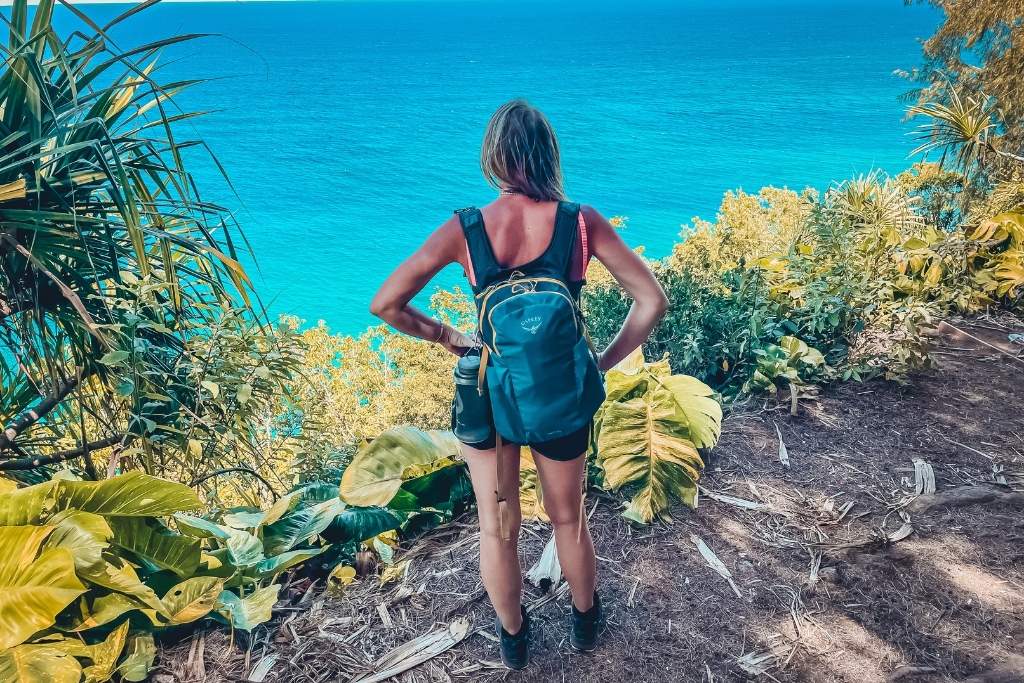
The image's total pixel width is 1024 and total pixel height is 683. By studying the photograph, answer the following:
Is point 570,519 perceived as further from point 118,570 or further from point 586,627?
point 118,570

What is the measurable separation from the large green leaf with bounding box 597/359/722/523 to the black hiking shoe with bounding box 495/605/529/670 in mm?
790

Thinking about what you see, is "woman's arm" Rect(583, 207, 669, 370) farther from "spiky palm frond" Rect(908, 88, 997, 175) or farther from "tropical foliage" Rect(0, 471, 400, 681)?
"spiky palm frond" Rect(908, 88, 997, 175)

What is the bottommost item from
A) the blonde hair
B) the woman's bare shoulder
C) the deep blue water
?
the deep blue water

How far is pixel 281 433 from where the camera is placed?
4.12 meters

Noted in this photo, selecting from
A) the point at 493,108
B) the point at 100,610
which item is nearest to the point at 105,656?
the point at 100,610

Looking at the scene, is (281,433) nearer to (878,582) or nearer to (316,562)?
(316,562)

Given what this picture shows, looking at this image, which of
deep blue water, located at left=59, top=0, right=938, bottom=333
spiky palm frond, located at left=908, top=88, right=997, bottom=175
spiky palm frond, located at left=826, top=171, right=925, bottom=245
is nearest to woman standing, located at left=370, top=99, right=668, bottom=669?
spiky palm frond, located at left=826, top=171, right=925, bottom=245

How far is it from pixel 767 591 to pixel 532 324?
1508 mm

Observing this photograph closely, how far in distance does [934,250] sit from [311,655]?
4.68 m

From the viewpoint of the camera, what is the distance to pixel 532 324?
1.84 meters

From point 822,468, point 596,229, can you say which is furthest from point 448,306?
point 596,229

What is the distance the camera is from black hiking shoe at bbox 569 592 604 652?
91.7 inches

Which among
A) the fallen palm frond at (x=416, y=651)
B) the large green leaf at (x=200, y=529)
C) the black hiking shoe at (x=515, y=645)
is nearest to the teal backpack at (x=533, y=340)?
the black hiking shoe at (x=515, y=645)

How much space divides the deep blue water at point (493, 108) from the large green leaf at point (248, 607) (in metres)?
12.4
